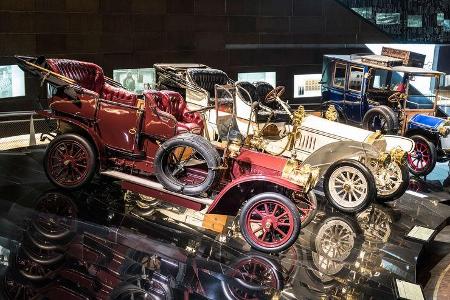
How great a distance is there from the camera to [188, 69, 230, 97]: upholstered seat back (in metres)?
9.39

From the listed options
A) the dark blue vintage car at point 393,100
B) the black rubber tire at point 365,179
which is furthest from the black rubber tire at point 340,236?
the dark blue vintage car at point 393,100

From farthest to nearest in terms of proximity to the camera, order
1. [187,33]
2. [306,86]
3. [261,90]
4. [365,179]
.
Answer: [306,86] < [187,33] < [261,90] < [365,179]

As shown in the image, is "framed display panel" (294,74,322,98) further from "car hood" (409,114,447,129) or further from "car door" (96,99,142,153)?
"car door" (96,99,142,153)

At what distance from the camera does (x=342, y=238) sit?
20.4 ft

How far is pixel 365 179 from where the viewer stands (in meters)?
6.67

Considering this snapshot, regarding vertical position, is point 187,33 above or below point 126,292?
above

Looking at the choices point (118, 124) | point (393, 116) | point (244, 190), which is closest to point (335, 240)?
point (244, 190)

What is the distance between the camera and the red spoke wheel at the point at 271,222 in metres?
5.29

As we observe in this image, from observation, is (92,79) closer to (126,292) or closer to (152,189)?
(152,189)

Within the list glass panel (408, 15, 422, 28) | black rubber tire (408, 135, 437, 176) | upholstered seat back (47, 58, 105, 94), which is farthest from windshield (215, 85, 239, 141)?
glass panel (408, 15, 422, 28)

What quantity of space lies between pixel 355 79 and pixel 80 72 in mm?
5159

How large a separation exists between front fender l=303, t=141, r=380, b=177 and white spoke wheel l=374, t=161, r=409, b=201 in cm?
44

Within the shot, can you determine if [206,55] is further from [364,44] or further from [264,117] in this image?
[364,44]

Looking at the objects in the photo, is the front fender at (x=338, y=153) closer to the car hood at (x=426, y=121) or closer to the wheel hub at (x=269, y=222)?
the wheel hub at (x=269, y=222)
